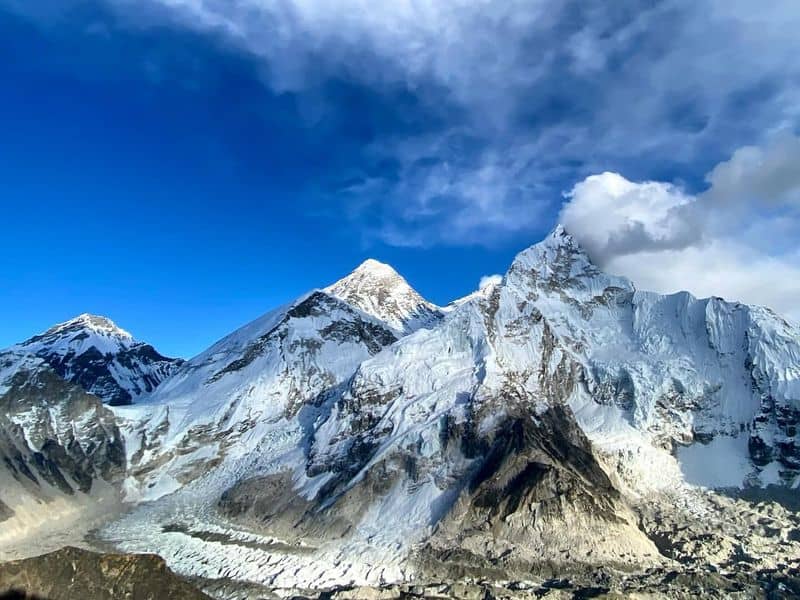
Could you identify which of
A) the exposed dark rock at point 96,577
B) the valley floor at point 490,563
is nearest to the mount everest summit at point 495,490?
the valley floor at point 490,563

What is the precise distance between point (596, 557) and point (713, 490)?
194ft

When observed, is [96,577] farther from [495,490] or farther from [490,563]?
[495,490]

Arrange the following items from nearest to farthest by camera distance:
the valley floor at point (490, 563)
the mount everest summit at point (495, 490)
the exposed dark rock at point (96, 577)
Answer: the exposed dark rock at point (96, 577), the valley floor at point (490, 563), the mount everest summit at point (495, 490)

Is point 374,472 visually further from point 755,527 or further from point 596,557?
point 755,527

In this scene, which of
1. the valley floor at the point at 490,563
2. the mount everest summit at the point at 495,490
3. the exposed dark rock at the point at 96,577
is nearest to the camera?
the exposed dark rock at the point at 96,577

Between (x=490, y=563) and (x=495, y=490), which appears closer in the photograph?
(x=490, y=563)

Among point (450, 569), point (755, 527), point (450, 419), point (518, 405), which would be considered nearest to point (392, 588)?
point (450, 569)

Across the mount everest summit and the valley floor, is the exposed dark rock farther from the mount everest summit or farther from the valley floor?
the mount everest summit

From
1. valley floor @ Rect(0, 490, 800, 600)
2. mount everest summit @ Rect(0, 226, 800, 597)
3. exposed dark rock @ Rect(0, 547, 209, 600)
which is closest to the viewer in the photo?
exposed dark rock @ Rect(0, 547, 209, 600)

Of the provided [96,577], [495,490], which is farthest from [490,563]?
[96,577]

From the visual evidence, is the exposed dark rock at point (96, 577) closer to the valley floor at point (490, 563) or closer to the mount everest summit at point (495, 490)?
the valley floor at point (490, 563)

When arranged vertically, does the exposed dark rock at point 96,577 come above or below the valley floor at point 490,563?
above

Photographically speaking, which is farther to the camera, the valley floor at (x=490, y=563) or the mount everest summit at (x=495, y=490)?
the mount everest summit at (x=495, y=490)

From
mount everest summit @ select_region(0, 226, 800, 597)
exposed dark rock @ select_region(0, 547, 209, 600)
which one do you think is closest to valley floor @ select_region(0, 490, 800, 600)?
mount everest summit @ select_region(0, 226, 800, 597)
